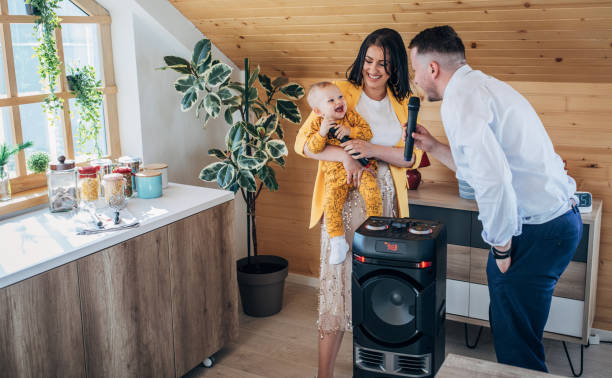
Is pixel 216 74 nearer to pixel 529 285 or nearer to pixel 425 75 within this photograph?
pixel 425 75

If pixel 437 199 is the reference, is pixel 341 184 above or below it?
above

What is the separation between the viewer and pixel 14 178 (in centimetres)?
259

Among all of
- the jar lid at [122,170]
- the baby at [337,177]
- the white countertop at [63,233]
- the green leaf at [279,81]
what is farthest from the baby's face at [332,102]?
the green leaf at [279,81]

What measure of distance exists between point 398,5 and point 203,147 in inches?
58.7

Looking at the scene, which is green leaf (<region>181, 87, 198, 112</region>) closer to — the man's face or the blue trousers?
the man's face

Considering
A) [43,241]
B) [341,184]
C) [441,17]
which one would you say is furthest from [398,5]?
[43,241]

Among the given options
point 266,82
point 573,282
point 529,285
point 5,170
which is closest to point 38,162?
point 5,170

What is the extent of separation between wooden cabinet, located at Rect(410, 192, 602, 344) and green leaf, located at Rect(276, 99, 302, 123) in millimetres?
808

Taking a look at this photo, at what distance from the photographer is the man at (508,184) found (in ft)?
5.54

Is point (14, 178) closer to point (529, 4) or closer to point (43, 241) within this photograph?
point (43, 241)

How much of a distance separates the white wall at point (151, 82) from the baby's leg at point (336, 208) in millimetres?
1175

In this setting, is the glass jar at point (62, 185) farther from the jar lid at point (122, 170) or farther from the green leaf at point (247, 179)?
the green leaf at point (247, 179)

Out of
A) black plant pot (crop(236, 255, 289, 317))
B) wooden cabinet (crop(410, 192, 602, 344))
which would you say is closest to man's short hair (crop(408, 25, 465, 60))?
wooden cabinet (crop(410, 192, 602, 344))

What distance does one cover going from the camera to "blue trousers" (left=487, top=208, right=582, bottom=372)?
1.87 m
